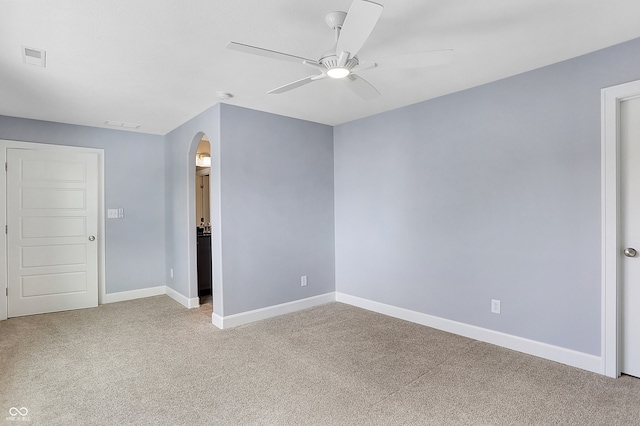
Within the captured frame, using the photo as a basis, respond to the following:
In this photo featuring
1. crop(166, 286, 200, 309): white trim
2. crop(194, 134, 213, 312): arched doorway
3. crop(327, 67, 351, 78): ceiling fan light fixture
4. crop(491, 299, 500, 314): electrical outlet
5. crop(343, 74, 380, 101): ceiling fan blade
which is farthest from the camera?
crop(194, 134, 213, 312): arched doorway

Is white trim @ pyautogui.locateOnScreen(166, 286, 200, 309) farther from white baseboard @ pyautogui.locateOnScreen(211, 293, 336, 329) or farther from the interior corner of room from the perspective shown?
white baseboard @ pyautogui.locateOnScreen(211, 293, 336, 329)

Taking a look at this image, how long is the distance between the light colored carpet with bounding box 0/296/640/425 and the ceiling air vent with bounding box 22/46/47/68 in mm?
2313

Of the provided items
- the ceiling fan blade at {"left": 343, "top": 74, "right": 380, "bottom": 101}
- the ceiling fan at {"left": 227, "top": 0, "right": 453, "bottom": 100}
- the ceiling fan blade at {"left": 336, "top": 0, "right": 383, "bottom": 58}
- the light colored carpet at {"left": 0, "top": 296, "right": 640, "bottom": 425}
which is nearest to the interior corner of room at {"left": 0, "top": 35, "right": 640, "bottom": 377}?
the light colored carpet at {"left": 0, "top": 296, "right": 640, "bottom": 425}

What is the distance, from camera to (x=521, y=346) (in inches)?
115

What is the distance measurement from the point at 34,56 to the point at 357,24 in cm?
234

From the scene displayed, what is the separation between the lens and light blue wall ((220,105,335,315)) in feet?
12.1

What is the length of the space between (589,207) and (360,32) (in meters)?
2.18

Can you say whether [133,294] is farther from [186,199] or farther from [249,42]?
[249,42]

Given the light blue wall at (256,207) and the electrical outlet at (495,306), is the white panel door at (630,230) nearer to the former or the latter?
the electrical outlet at (495,306)

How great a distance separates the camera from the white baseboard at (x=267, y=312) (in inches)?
143

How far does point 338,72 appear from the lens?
6.86 feet

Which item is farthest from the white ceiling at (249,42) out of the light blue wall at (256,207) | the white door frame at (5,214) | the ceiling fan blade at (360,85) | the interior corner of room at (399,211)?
the white door frame at (5,214)

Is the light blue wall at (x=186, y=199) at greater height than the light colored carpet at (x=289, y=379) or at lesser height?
greater

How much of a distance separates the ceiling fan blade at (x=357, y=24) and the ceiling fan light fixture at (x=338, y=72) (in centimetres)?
18
